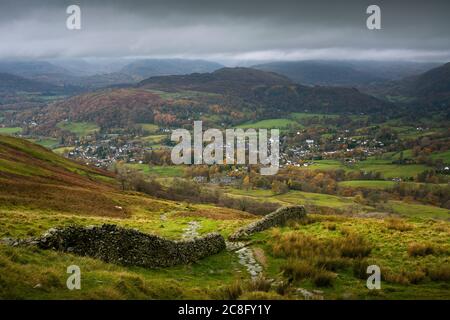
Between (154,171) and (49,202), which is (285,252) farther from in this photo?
(154,171)

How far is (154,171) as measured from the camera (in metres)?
184

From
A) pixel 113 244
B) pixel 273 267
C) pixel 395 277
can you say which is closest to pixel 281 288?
pixel 273 267

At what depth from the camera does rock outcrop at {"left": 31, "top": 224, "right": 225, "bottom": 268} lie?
1845cm

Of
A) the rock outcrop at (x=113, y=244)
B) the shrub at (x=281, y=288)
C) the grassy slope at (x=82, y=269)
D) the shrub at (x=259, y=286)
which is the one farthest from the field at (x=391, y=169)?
the shrub at (x=259, y=286)

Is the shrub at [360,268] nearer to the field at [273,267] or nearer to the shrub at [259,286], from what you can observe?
the field at [273,267]

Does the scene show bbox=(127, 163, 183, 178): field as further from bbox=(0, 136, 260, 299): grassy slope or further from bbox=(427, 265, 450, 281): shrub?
bbox=(427, 265, 450, 281): shrub

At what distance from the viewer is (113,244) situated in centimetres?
1900

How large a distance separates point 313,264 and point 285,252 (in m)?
3.41

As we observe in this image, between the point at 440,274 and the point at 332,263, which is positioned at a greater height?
the point at 440,274

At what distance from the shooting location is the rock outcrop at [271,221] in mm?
27025

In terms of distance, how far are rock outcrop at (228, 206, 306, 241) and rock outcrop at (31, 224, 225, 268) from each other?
291 inches

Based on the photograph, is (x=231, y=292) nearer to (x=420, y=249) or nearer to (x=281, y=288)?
(x=281, y=288)

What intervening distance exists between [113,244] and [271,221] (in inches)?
519
